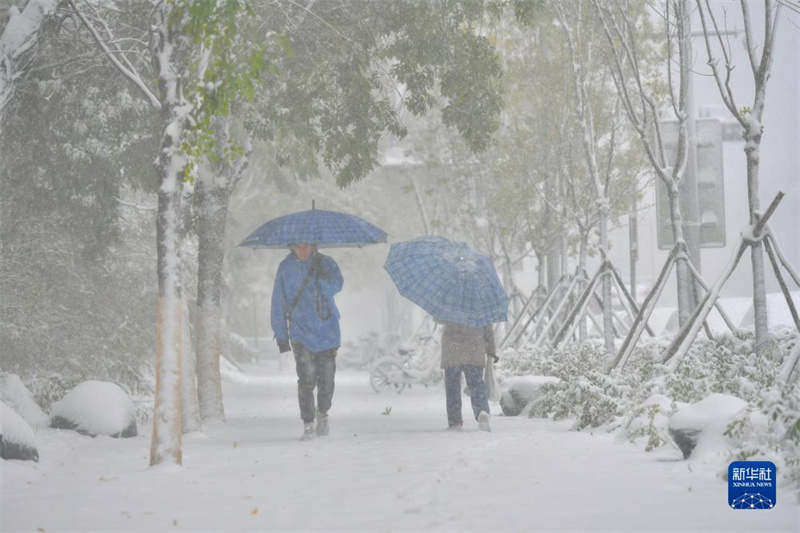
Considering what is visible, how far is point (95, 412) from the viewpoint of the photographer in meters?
12.0

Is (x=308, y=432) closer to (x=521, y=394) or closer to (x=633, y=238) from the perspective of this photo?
(x=521, y=394)

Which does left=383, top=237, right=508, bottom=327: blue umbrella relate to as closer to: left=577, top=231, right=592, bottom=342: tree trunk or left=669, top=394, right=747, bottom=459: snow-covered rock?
left=669, top=394, right=747, bottom=459: snow-covered rock

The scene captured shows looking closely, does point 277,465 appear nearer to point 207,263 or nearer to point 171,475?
point 171,475

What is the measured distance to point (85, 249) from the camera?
16.1m

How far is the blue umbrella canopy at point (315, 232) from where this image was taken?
10.9m

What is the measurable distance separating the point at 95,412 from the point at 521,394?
18.1ft

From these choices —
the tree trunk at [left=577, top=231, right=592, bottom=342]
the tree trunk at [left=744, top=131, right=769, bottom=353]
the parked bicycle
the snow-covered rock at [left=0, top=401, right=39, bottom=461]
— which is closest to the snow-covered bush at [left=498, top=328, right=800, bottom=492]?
the tree trunk at [left=744, top=131, right=769, bottom=353]

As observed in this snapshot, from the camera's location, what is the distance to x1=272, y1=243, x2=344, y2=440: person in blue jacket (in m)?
11.0

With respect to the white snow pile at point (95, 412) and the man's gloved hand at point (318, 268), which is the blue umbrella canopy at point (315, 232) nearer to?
the man's gloved hand at point (318, 268)

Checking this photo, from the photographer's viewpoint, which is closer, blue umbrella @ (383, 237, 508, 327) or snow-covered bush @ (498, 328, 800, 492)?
snow-covered bush @ (498, 328, 800, 492)

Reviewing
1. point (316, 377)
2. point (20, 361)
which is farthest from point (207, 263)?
point (20, 361)

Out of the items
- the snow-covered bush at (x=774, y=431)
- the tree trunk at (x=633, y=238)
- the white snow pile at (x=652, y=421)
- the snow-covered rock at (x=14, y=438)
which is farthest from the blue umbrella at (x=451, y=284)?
the tree trunk at (x=633, y=238)

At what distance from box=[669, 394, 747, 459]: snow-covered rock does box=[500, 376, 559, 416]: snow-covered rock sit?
5882mm

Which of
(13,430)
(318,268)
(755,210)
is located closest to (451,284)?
(318,268)
